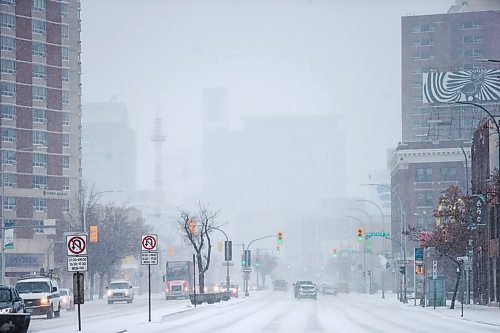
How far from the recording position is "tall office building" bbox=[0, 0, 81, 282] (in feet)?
420

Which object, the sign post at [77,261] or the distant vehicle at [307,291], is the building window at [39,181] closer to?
the distant vehicle at [307,291]

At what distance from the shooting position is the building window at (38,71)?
5212 inches

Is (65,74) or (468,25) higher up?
(468,25)

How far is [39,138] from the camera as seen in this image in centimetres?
13300

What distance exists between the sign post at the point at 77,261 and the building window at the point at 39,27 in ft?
330

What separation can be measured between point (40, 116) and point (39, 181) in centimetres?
819

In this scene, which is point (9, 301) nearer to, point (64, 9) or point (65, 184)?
point (65, 184)

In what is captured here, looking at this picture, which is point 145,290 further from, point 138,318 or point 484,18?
point 138,318

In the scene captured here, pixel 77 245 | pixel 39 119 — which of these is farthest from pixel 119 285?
pixel 77 245

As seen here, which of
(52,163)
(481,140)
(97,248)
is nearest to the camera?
(481,140)

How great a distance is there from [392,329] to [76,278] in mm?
13449

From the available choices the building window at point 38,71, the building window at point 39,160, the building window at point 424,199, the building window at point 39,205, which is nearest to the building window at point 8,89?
the building window at point 38,71

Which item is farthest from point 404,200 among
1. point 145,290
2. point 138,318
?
point 138,318

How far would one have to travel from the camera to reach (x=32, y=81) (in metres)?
132
